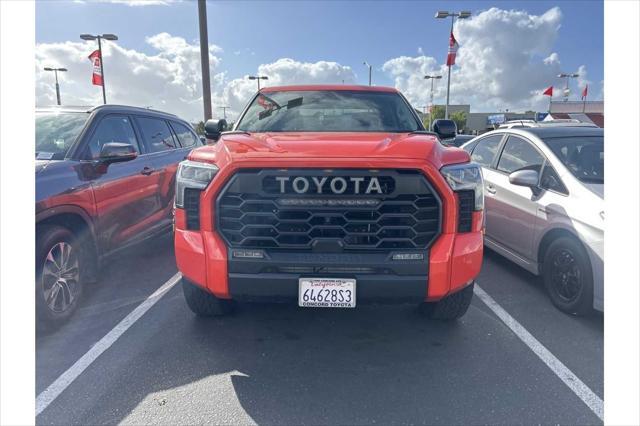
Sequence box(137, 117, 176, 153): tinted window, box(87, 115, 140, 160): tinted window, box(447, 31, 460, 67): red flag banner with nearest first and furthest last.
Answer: box(87, 115, 140, 160): tinted window < box(137, 117, 176, 153): tinted window < box(447, 31, 460, 67): red flag banner

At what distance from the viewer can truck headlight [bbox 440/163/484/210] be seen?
270 centimetres

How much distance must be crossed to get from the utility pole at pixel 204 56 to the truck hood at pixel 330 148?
33.6ft

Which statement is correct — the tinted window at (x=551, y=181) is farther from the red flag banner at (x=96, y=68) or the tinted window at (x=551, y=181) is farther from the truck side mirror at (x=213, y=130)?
the red flag banner at (x=96, y=68)

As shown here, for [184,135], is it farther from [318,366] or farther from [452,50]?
[452,50]

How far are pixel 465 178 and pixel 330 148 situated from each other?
2.99 feet

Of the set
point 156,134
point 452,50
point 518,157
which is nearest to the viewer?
point 518,157

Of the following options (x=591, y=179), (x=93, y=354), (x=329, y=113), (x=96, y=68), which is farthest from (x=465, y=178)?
(x=96, y=68)

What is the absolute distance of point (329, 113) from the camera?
389 centimetres

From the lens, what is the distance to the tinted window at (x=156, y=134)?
5254mm

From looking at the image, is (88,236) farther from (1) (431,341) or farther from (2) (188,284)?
(1) (431,341)

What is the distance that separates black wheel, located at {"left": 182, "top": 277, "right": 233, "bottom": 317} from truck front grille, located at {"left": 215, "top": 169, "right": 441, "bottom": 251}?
0.83 m

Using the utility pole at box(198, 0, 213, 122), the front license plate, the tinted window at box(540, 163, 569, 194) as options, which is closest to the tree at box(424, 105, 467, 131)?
the utility pole at box(198, 0, 213, 122)

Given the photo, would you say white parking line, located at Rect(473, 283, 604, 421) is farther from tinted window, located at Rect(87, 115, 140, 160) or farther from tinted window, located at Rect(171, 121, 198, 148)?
tinted window, located at Rect(171, 121, 198, 148)

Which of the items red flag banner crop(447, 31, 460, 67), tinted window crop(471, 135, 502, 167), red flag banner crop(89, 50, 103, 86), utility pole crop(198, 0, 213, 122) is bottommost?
tinted window crop(471, 135, 502, 167)
